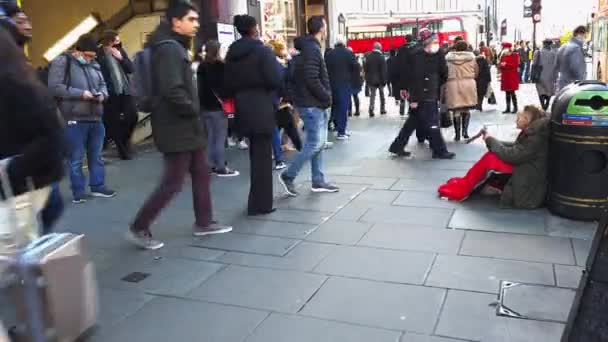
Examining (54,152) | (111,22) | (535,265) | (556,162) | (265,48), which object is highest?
(111,22)

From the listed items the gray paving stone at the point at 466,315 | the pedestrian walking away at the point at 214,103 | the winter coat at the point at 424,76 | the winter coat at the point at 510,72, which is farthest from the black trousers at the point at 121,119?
Result: the winter coat at the point at 510,72

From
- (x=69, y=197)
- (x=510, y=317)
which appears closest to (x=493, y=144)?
(x=510, y=317)

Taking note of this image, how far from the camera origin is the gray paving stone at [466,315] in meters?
3.22

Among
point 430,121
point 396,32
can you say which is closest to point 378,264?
point 430,121

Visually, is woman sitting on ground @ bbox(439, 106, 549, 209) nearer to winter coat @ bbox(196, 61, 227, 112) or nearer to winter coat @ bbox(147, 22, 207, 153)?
winter coat @ bbox(147, 22, 207, 153)

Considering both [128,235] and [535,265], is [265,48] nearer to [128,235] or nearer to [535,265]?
[128,235]

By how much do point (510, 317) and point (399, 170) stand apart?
4.34m

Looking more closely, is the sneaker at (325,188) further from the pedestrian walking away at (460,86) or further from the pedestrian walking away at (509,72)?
the pedestrian walking away at (509,72)

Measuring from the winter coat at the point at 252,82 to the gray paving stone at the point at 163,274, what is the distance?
1.55 meters

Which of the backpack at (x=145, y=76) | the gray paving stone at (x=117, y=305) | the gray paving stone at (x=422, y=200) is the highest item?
the backpack at (x=145, y=76)

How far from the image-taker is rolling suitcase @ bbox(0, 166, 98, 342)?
8.24 feet

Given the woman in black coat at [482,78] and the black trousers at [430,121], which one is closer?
the black trousers at [430,121]

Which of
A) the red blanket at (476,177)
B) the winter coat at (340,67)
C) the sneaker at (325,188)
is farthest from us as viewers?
the winter coat at (340,67)

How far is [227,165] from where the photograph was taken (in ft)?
27.7
